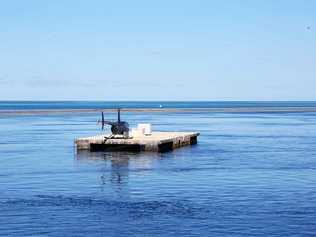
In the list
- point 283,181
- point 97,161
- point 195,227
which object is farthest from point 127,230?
point 97,161

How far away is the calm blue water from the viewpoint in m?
27.0

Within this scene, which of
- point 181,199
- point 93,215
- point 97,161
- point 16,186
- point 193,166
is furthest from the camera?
point 97,161

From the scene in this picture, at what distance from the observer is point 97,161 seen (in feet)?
171

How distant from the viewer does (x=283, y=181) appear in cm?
4000

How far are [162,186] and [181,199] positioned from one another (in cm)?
459

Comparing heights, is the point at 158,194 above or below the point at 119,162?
below

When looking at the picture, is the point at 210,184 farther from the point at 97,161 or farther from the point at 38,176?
the point at 97,161

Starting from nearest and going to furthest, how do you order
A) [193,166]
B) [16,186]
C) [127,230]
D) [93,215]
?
[127,230] < [93,215] < [16,186] < [193,166]

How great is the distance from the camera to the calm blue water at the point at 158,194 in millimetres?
27047

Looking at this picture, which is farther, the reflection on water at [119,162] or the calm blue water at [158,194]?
the reflection on water at [119,162]

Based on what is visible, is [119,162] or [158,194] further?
[119,162]

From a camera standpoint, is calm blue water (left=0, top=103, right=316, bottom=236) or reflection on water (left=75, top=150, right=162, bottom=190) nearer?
calm blue water (left=0, top=103, right=316, bottom=236)

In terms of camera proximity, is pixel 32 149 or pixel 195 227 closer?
pixel 195 227

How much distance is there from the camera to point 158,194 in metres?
34.7
